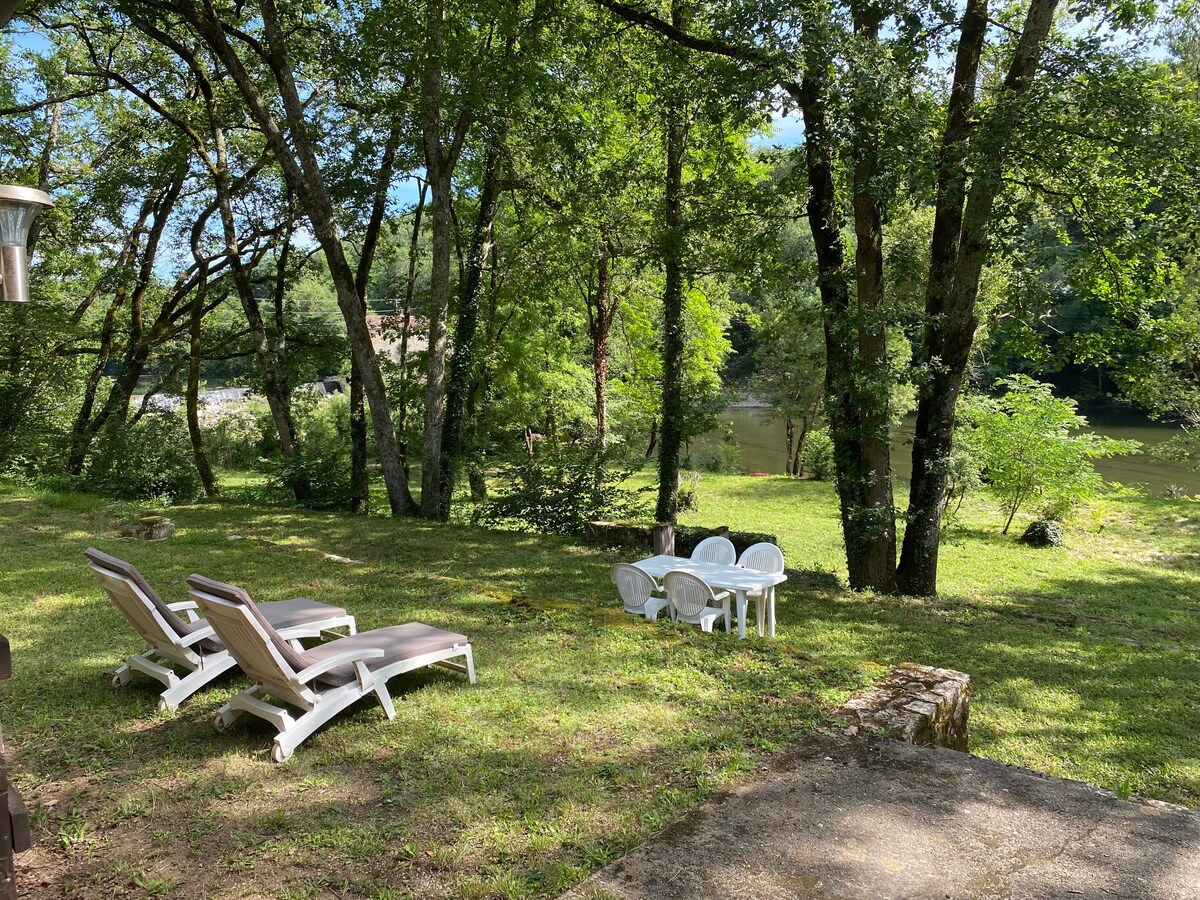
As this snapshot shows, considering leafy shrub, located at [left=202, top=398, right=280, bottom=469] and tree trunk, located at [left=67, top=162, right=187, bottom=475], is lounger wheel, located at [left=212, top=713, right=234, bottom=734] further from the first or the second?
leafy shrub, located at [left=202, top=398, right=280, bottom=469]

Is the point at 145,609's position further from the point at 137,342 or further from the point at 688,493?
the point at 688,493

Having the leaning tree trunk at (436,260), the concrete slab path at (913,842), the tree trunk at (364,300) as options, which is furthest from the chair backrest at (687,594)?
the tree trunk at (364,300)

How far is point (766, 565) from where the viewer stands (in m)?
7.87

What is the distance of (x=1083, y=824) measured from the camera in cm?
333

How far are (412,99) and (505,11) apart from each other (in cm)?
229

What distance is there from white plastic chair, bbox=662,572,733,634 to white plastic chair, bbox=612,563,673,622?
0.13 meters

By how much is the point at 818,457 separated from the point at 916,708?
72.2ft

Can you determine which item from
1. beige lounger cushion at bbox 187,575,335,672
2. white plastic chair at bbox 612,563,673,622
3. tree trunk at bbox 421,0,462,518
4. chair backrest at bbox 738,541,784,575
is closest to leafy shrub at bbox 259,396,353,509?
tree trunk at bbox 421,0,462,518

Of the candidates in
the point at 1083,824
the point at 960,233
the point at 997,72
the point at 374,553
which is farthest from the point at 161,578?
→ the point at 997,72

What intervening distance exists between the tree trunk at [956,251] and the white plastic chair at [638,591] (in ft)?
14.4

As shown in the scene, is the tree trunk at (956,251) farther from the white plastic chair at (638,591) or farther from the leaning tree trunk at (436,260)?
the leaning tree trunk at (436,260)

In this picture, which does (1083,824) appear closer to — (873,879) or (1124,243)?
(873,879)

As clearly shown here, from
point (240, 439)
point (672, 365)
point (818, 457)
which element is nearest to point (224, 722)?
point (672, 365)

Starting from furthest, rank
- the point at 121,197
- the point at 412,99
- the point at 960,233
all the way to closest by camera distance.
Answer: the point at 121,197
the point at 412,99
the point at 960,233
